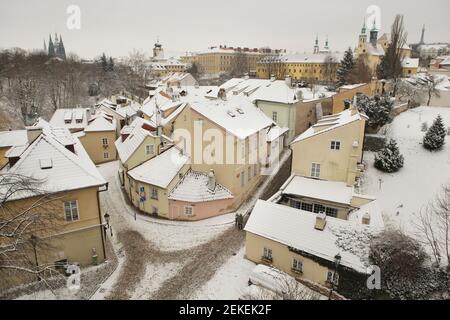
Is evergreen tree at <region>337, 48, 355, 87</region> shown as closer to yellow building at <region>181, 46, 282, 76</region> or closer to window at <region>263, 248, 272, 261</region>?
window at <region>263, 248, 272, 261</region>

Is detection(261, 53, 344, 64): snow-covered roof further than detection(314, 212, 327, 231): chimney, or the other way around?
detection(261, 53, 344, 64): snow-covered roof

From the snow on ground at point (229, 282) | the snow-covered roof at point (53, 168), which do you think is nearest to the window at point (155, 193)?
the snow-covered roof at point (53, 168)

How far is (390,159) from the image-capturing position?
952 inches

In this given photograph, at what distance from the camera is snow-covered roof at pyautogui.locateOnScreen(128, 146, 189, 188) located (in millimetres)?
23266

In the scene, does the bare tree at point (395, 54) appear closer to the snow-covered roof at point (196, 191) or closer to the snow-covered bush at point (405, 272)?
the snow-covered roof at point (196, 191)

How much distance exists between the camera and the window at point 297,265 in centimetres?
1600

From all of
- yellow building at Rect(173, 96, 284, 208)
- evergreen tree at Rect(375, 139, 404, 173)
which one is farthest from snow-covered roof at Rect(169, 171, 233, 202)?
evergreen tree at Rect(375, 139, 404, 173)

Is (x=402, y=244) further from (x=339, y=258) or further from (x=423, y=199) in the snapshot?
(x=423, y=199)

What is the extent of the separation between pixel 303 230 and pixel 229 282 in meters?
4.79

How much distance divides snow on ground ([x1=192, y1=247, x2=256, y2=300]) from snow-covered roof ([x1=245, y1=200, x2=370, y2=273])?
6.92ft

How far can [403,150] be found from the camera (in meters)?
26.8
